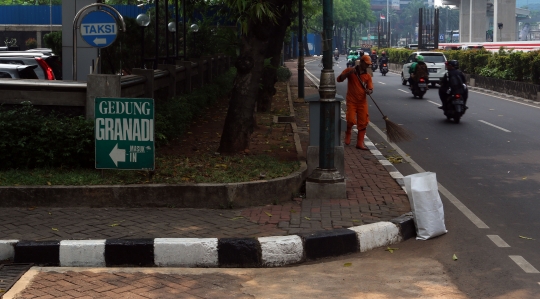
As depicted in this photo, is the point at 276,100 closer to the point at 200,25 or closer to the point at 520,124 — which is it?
the point at 200,25

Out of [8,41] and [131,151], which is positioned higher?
[8,41]

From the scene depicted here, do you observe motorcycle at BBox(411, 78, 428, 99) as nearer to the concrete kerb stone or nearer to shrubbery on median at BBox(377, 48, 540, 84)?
shrubbery on median at BBox(377, 48, 540, 84)

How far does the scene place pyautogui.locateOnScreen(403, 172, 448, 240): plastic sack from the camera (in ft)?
22.9

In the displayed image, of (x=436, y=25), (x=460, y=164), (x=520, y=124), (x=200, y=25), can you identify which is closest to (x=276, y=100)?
(x=200, y=25)

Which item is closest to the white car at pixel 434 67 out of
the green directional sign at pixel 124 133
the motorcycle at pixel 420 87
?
the motorcycle at pixel 420 87

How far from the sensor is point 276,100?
76.5 feet

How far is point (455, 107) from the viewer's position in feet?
57.3

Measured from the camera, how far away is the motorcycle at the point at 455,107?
17.4 meters

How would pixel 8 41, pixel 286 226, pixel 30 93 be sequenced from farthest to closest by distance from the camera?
pixel 8 41
pixel 30 93
pixel 286 226

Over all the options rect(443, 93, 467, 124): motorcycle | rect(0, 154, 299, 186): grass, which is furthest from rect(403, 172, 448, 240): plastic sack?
rect(443, 93, 467, 124): motorcycle

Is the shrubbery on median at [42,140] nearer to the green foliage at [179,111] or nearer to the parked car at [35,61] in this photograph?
the green foliage at [179,111]

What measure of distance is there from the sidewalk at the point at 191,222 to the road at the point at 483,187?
817 mm

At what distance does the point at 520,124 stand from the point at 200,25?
13.7 metres

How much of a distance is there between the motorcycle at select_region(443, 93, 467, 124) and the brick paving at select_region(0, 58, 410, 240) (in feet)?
31.2
